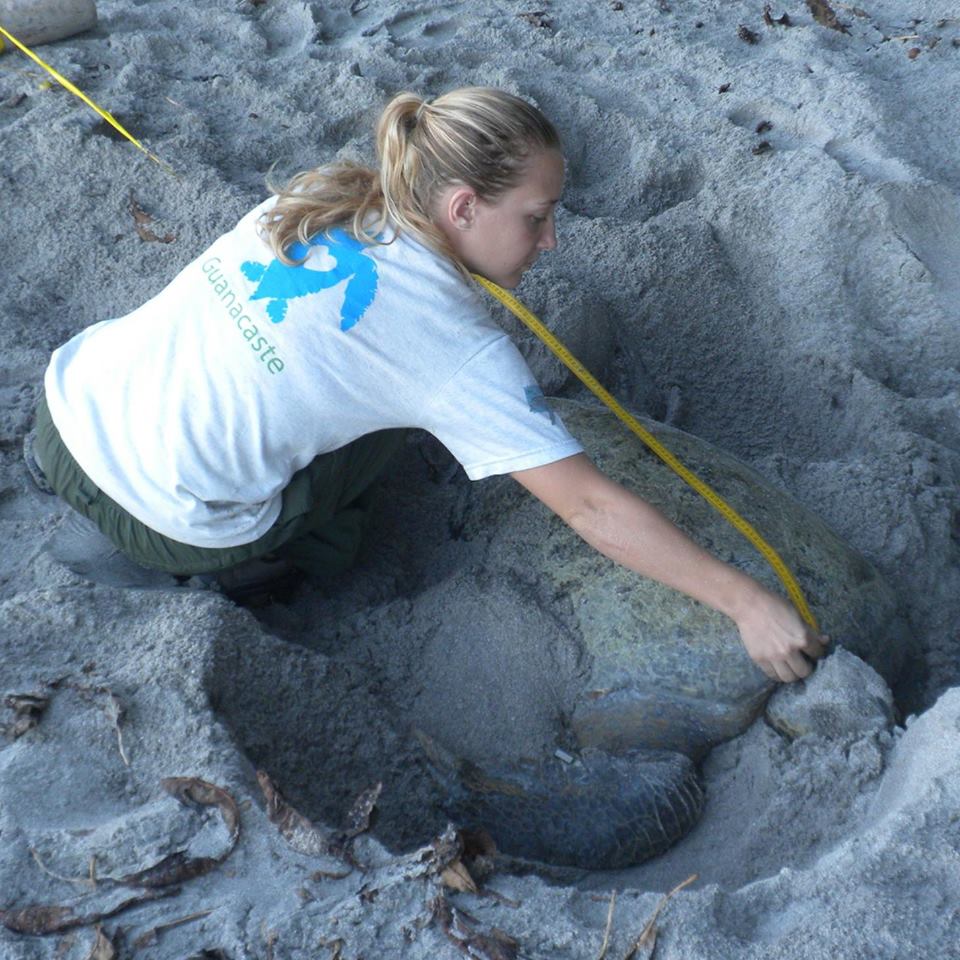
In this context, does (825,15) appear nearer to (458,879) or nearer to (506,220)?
(506,220)

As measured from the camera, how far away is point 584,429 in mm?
1998

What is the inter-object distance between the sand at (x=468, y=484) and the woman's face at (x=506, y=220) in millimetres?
621

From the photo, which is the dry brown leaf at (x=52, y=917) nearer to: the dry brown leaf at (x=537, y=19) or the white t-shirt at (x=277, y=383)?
the white t-shirt at (x=277, y=383)

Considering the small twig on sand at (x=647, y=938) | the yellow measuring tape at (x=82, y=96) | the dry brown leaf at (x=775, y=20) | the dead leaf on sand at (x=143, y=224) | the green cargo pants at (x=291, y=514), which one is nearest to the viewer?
the small twig on sand at (x=647, y=938)

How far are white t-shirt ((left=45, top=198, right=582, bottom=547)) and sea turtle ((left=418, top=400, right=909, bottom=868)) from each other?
0.42 m

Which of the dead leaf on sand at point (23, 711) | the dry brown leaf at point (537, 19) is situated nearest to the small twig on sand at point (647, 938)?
the dead leaf on sand at point (23, 711)

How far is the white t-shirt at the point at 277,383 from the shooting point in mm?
1513

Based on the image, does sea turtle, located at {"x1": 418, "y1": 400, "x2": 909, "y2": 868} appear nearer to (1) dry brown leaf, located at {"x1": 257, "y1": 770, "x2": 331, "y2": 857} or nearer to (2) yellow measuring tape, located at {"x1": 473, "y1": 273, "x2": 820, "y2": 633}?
(2) yellow measuring tape, located at {"x1": 473, "y1": 273, "x2": 820, "y2": 633}

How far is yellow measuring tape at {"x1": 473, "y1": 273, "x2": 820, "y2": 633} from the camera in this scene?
1687 millimetres

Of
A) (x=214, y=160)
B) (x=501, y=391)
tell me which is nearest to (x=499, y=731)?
(x=501, y=391)

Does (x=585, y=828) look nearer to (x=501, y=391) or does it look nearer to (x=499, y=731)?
(x=499, y=731)

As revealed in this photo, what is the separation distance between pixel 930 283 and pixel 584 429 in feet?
3.52

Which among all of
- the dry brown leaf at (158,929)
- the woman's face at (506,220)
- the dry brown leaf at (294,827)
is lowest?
the dry brown leaf at (158,929)

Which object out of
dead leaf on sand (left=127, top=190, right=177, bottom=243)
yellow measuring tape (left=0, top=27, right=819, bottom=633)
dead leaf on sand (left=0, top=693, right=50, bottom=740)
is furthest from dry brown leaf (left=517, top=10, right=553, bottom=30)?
dead leaf on sand (left=0, top=693, right=50, bottom=740)
